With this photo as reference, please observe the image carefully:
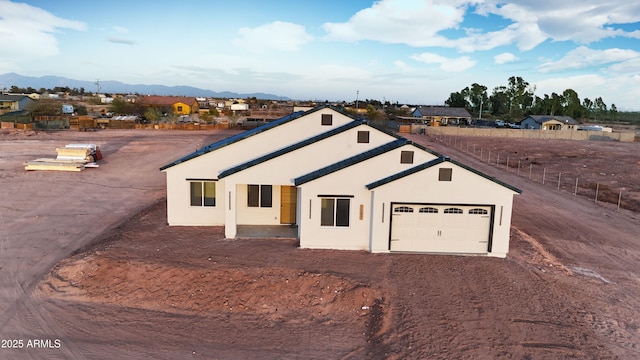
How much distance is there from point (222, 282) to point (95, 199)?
15.3 m

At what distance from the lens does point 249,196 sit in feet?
62.3

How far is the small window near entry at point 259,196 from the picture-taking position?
18.9m

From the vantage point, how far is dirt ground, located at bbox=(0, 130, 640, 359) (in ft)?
34.2

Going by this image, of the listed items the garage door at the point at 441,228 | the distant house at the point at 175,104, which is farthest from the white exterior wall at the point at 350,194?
the distant house at the point at 175,104

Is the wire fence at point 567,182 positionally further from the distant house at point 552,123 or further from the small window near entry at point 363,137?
the distant house at point 552,123

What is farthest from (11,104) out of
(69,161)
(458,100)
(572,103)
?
(572,103)

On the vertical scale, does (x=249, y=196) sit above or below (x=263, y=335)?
above

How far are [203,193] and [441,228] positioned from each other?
9731mm

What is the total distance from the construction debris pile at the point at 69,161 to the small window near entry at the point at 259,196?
65.8ft

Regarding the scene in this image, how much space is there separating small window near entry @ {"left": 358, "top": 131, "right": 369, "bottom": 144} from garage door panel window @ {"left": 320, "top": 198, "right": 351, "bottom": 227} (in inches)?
110

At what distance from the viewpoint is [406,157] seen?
627 inches

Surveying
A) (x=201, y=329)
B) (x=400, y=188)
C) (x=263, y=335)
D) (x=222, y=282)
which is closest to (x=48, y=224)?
(x=222, y=282)

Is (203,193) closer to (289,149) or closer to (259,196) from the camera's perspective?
(259,196)

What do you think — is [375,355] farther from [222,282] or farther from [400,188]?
[400,188]
